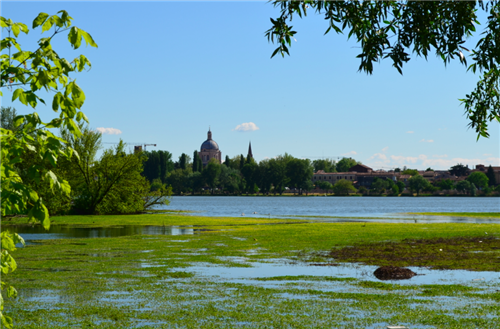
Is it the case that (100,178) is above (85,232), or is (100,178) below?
above

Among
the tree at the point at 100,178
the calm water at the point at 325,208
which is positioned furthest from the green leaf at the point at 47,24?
the calm water at the point at 325,208

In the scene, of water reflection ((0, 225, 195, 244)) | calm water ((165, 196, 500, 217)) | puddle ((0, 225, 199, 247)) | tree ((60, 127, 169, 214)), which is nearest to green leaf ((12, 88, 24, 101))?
puddle ((0, 225, 199, 247))

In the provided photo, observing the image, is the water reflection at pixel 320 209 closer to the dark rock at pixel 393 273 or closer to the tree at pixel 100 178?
the tree at pixel 100 178

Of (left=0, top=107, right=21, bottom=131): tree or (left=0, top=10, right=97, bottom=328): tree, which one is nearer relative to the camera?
(left=0, top=10, right=97, bottom=328): tree

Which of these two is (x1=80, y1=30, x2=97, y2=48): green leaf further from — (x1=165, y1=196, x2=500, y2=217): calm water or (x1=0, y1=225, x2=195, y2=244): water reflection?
(x1=165, y1=196, x2=500, y2=217): calm water

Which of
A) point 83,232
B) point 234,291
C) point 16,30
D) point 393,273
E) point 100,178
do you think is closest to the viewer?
A: point 16,30

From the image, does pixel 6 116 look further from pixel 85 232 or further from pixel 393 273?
pixel 393 273

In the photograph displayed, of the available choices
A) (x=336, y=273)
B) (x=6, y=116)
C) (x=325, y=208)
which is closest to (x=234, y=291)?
(x=336, y=273)

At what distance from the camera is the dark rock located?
683 inches

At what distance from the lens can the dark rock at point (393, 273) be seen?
683 inches

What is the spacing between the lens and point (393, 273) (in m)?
17.7

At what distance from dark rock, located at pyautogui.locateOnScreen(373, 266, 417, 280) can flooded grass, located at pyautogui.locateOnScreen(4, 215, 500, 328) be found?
1.30ft

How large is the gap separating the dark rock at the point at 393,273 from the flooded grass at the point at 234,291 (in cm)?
40

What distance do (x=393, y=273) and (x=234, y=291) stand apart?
575 cm
